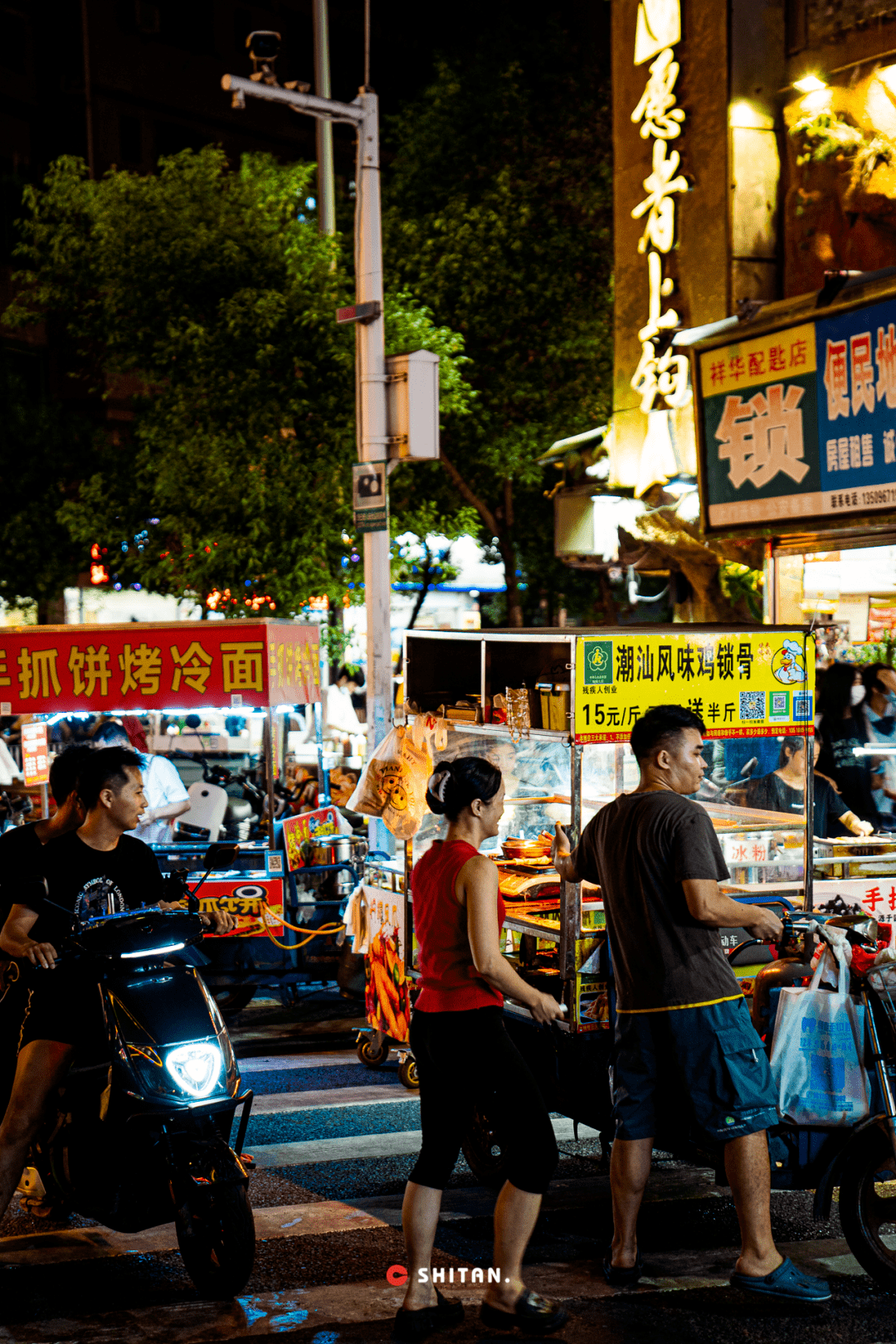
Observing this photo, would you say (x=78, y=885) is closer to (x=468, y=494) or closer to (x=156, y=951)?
(x=156, y=951)

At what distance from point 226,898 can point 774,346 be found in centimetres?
589

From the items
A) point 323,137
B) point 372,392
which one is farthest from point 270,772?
point 323,137

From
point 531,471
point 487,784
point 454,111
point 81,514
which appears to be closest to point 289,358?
point 81,514

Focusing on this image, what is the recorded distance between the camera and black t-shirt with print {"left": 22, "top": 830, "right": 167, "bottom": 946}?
5.11 metres

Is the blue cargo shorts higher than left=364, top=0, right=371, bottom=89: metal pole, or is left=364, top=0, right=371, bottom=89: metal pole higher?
left=364, top=0, right=371, bottom=89: metal pole

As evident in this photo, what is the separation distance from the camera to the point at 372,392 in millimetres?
11711

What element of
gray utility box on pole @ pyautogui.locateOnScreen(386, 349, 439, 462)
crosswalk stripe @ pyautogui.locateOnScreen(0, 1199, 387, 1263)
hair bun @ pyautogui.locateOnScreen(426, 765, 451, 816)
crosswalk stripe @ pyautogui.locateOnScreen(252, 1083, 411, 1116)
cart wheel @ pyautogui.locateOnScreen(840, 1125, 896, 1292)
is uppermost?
gray utility box on pole @ pyautogui.locateOnScreen(386, 349, 439, 462)

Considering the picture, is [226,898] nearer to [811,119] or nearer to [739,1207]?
[739,1207]

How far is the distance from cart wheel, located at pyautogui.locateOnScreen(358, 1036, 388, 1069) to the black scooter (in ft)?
10.2

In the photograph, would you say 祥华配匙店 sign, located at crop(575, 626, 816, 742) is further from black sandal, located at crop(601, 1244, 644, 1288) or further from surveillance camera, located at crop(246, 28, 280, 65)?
surveillance camera, located at crop(246, 28, 280, 65)

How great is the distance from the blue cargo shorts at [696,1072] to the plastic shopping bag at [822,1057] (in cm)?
13

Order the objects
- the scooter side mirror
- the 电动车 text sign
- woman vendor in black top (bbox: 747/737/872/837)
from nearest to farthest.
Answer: the scooter side mirror, woman vendor in black top (bbox: 747/737/872/837), the 电动车 text sign

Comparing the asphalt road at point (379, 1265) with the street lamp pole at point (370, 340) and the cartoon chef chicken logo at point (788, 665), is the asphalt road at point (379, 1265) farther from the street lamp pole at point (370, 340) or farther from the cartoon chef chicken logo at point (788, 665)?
the street lamp pole at point (370, 340)

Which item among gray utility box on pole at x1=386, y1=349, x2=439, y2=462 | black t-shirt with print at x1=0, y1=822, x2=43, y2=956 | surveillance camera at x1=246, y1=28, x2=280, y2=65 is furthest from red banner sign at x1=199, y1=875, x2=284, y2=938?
surveillance camera at x1=246, y1=28, x2=280, y2=65
